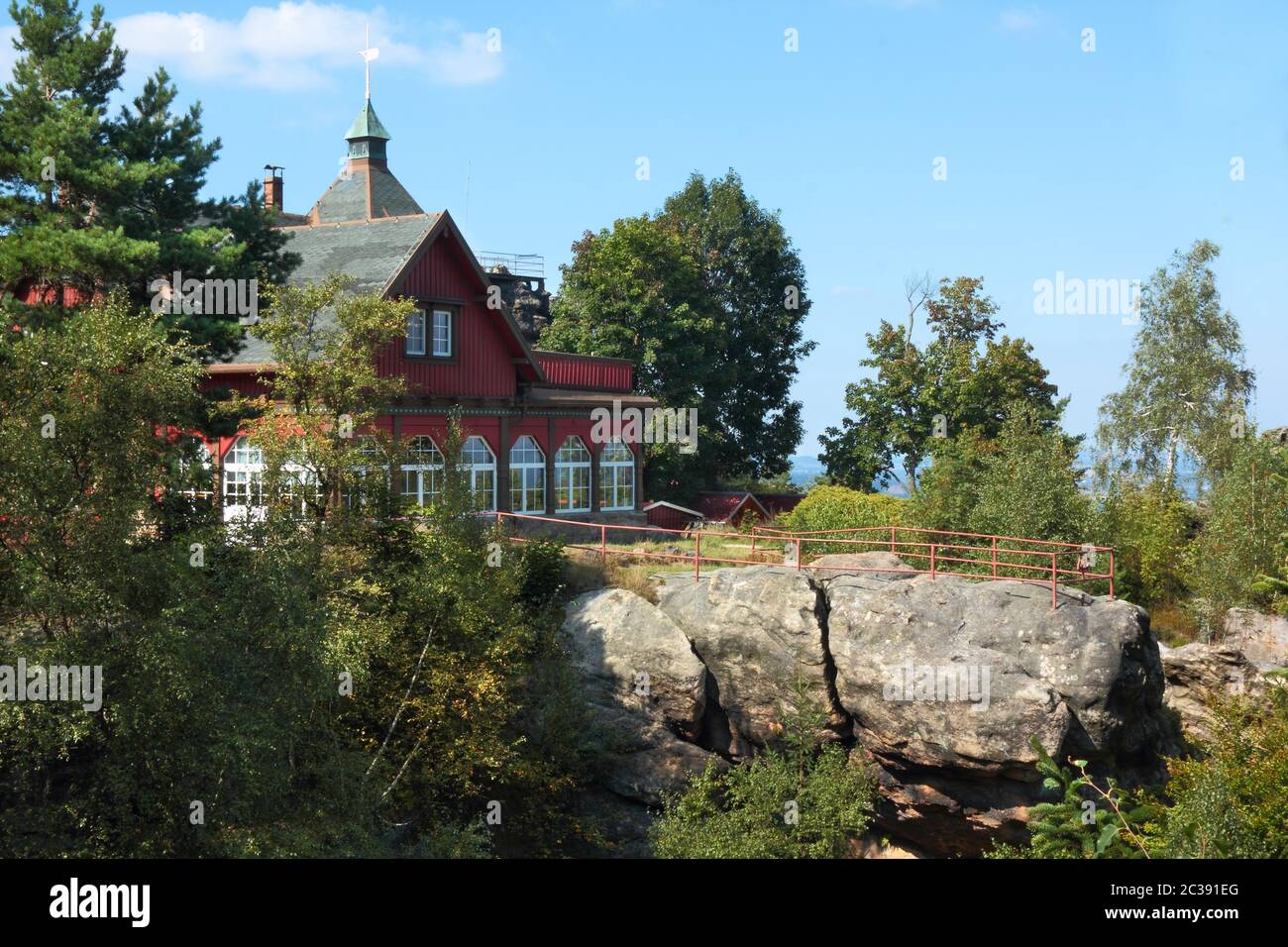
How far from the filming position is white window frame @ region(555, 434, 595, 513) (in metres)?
35.1

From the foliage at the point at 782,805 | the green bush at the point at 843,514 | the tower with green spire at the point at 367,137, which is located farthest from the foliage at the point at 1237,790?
the tower with green spire at the point at 367,137

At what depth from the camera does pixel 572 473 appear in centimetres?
3556

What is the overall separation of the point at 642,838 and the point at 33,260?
15.9 metres

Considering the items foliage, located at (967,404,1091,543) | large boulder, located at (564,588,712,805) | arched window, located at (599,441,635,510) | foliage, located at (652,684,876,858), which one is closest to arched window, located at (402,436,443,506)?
arched window, located at (599,441,635,510)

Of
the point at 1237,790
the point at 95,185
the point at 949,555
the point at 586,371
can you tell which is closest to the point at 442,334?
the point at 586,371

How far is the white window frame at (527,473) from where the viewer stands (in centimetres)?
3381

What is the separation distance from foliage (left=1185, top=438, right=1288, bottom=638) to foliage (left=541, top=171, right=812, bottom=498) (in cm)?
2037

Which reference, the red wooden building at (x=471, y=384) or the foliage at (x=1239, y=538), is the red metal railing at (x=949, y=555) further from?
the foliage at (x=1239, y=538)

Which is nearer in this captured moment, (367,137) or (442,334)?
(442,334)

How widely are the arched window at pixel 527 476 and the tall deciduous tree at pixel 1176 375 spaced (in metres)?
22.9

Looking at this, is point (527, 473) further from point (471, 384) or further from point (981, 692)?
point (981, 692)

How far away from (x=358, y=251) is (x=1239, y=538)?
23723mm

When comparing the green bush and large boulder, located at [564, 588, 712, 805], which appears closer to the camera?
large boulder, located at [564, 588, 712, 805]

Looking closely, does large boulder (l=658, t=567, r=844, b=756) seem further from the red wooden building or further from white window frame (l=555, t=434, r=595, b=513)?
white window frame (l=555, t=434, r=595, b=513)
